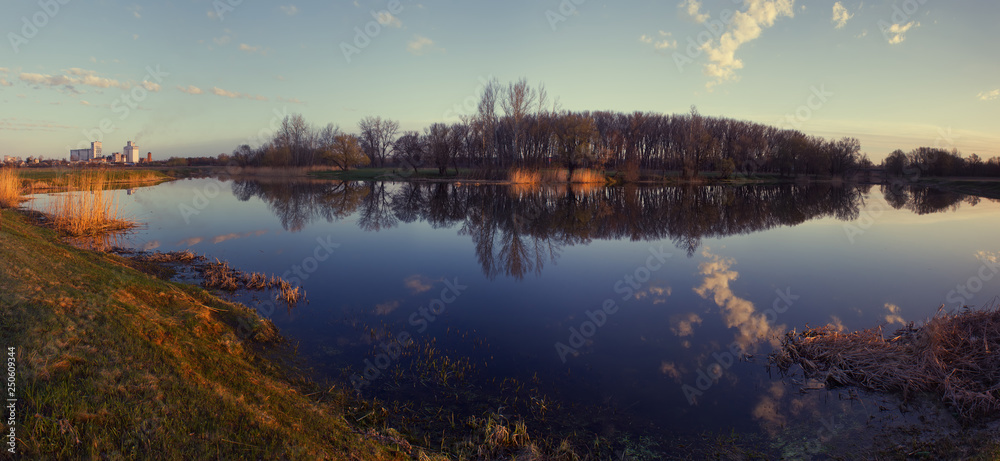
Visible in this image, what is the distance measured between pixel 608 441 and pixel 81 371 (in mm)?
4717

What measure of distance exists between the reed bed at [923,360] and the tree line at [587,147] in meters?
43.7

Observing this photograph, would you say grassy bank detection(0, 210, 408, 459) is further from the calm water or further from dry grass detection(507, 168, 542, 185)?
dry grass detection(507, 168, 542, 185)

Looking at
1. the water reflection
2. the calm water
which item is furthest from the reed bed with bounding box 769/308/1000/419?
the water reflection

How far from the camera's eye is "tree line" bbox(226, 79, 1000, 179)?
5156cm

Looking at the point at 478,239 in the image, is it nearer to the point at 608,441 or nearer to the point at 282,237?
A: the point at 282,237

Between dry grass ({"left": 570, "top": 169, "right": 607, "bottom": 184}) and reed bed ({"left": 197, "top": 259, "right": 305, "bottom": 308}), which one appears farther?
dry grass ({"left": 570, "top": 169, "right": 607, "bottom": 184})

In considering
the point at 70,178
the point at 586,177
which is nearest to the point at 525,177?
the point at 586,177

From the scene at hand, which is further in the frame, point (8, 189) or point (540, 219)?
point (540, 219)

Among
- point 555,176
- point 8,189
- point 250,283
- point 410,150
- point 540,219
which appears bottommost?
point 250,283

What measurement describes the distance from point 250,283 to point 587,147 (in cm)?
4476

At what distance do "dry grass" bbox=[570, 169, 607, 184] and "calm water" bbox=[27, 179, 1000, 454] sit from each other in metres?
30.3

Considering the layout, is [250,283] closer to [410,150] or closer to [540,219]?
[540,219]

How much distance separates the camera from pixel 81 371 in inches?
144

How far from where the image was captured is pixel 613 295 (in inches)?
374
